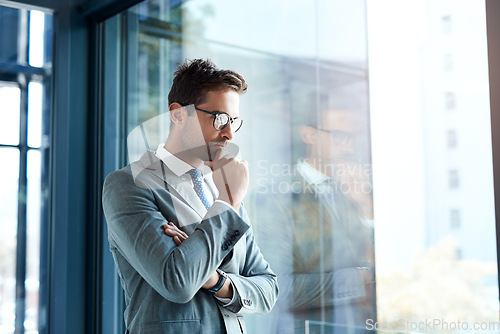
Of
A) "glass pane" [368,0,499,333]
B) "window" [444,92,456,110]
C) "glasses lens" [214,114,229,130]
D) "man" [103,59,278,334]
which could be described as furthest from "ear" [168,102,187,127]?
"window" [444,92,456,110]

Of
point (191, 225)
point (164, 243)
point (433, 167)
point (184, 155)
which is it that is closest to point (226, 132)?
point (184, 155)

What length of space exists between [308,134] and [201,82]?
461mm

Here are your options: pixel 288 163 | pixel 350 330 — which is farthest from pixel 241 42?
pixel 350 330

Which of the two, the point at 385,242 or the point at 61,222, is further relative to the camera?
the point at 61,222

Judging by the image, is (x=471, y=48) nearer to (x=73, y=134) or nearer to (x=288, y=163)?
(x=288, y=163)

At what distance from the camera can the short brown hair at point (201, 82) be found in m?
1.67

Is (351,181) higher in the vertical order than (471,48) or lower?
lower

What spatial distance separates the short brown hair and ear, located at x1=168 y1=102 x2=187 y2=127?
Answer: 0.6 inches

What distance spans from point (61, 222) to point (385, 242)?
1863mm

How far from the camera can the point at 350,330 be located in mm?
1792

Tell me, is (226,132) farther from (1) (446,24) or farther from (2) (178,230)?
(1) (446,24)

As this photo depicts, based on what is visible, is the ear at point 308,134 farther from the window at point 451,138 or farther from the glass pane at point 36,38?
the glass pane at point 36,38

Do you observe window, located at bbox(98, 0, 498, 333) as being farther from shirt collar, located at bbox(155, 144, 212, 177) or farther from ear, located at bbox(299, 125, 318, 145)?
shirt collar, located at bbox(155, 144, 212, 177)

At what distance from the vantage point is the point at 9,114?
9.44 ft
